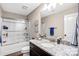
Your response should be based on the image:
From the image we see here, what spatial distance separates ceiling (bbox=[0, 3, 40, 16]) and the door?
0.57m

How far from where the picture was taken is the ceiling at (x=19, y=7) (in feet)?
4.31

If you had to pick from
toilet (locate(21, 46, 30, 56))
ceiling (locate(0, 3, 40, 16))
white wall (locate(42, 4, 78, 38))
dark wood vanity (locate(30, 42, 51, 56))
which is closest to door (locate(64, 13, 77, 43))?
white wall (locate(42, 4, 78, 38))

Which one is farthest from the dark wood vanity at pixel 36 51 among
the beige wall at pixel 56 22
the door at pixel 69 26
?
the door at pixel 69 26

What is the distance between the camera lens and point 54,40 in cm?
157

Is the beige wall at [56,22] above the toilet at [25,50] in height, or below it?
above

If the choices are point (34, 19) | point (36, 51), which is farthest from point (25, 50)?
point (34, 19)

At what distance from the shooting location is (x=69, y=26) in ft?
4.47

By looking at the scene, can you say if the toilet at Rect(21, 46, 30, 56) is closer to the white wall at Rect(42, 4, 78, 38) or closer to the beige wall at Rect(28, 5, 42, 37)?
the beige wall at Rect(28, 5, 42, 37)

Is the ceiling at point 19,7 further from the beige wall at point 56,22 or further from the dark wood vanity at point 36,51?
the dark wood vanity at point 36,51

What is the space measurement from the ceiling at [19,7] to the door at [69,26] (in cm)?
57

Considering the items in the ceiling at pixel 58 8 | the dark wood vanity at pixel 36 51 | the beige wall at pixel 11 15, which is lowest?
the dark wood vanity at pixel 36 51

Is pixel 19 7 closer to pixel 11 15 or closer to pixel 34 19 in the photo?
pixel 11 15

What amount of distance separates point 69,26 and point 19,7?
90cm

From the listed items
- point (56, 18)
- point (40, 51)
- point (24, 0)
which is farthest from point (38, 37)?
point (24, 0)
